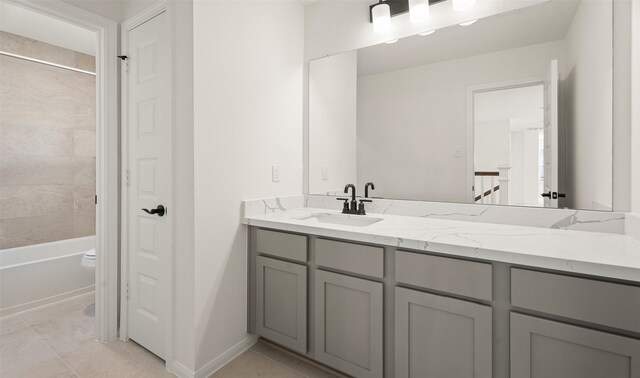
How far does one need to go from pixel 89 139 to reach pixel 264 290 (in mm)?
2903

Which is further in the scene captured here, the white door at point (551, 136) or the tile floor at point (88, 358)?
the tile floor at point (88, 358)

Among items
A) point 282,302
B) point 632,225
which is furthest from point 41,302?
point 632,225

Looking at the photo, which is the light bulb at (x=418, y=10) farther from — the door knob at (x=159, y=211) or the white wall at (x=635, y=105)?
the door knob at (x=159, y=211)

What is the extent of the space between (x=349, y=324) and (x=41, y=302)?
2.77 meters

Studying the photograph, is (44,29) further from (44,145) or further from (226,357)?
(226,357)

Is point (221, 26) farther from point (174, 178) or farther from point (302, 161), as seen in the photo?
point (302, 161)

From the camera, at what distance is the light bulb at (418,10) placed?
181 centimetres

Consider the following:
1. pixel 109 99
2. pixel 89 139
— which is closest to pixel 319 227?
pixel 109 99

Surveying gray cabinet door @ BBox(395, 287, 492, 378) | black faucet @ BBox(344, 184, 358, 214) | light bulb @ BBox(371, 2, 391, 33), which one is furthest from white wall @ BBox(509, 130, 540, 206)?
light bulb @ BBox(371, 2, 391, 33)

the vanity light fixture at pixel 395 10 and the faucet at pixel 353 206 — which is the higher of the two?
the vanity light fixture at pixel 395 10

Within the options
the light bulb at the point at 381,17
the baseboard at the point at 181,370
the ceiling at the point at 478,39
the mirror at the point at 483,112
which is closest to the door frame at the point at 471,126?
the mirror at the point at 483,112

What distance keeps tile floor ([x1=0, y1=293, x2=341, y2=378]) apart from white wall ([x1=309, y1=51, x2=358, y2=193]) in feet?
3.94

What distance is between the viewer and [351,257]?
4.87 ft

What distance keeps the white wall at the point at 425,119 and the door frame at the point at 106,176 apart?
1.68 m
